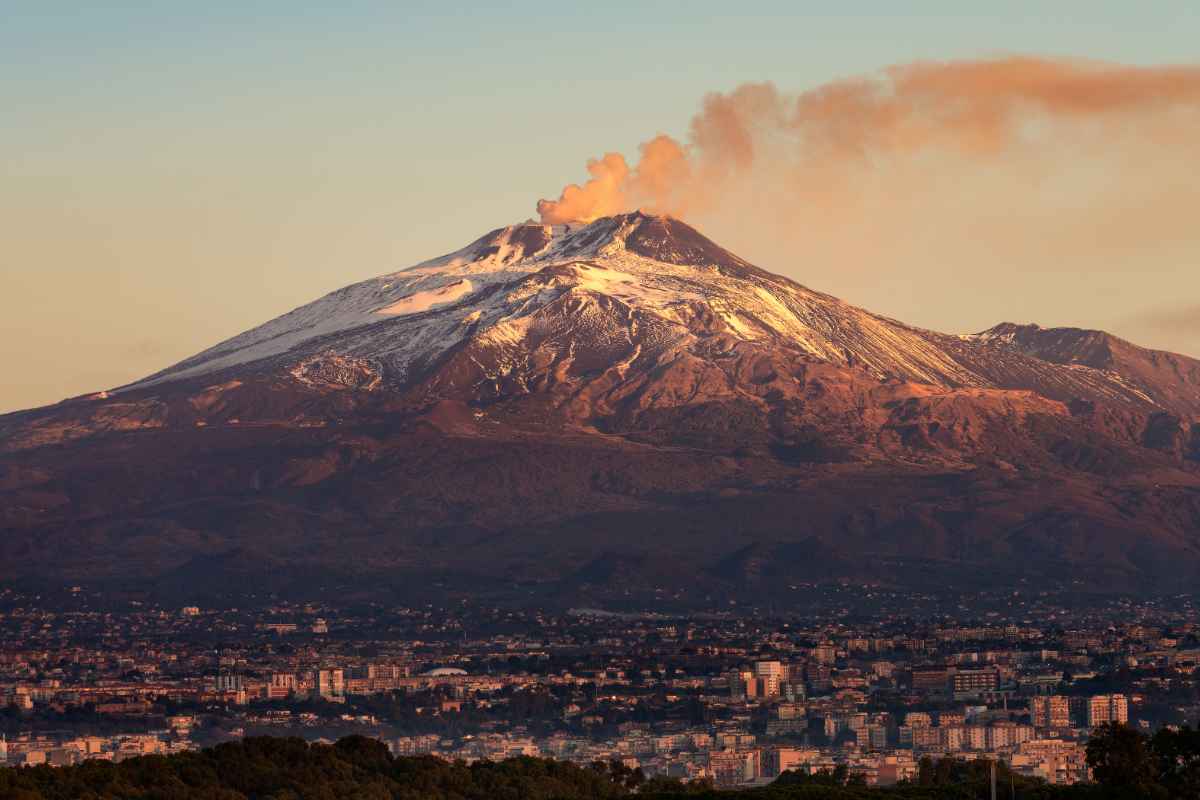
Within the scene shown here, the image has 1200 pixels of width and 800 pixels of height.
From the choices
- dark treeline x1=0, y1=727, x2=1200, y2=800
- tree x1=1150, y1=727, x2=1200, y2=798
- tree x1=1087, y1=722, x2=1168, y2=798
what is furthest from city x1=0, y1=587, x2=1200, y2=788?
tree x1=1150, y1=727, x2=1200, y2=798

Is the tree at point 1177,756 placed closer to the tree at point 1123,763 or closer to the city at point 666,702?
the tree at point 1123,763

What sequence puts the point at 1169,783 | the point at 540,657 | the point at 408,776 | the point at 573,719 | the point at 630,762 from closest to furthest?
1. the point at 1169,783
2. the point at 408,776
3. the point at 630,762
4. the point at 573,719
5. the point at 540,657

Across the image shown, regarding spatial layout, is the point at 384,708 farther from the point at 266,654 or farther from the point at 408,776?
the point at 408,776

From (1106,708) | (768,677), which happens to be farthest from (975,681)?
(1106,708)

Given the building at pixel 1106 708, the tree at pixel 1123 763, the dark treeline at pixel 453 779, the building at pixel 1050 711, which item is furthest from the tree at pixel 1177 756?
the building at pixel 1106 708

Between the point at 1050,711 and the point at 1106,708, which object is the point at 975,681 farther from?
the point at 1106,708

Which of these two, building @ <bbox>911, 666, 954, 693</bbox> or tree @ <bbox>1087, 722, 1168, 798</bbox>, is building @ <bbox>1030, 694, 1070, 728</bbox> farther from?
tree @ <bbox>1087, 722, 1168, 798</bbox>

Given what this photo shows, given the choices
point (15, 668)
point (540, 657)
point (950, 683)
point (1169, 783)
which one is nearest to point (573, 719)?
point (950, 683)
